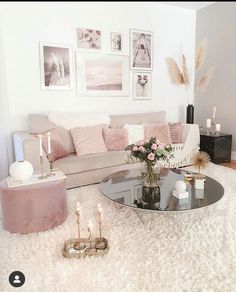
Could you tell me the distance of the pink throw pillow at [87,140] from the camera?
3.10 meters

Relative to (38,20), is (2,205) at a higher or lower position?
lower

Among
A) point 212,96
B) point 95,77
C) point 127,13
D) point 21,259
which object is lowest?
point 21,259

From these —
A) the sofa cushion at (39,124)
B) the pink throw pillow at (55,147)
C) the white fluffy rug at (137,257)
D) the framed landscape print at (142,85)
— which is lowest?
the white fluffy rug at (137,257)

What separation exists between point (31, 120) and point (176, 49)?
9.49 ft

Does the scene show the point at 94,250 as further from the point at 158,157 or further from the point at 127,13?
the point at 127,13

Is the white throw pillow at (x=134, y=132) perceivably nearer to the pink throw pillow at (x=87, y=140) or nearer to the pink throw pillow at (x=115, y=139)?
the pink throw pillow at (x=115, y=139)

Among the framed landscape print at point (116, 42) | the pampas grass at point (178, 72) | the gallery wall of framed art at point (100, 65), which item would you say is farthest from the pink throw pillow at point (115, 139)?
the pampas grass at point (178, 72)

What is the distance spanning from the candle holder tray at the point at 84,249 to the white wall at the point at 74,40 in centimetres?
215

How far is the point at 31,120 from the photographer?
325 cm

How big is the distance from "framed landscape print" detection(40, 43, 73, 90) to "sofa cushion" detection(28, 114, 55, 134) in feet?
1.73

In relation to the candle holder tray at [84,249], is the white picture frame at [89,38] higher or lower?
higher

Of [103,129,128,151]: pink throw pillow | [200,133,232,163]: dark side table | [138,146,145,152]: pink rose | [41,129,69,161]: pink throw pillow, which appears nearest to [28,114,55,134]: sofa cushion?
[41,129,69,161]: pink throw pillow

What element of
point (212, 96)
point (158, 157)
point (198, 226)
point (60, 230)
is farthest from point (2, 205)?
point (212, 96)

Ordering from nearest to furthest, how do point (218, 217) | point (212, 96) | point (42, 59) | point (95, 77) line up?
point (218, 217) < point (42, 59) < point (95, 77) < point (212, 96)
